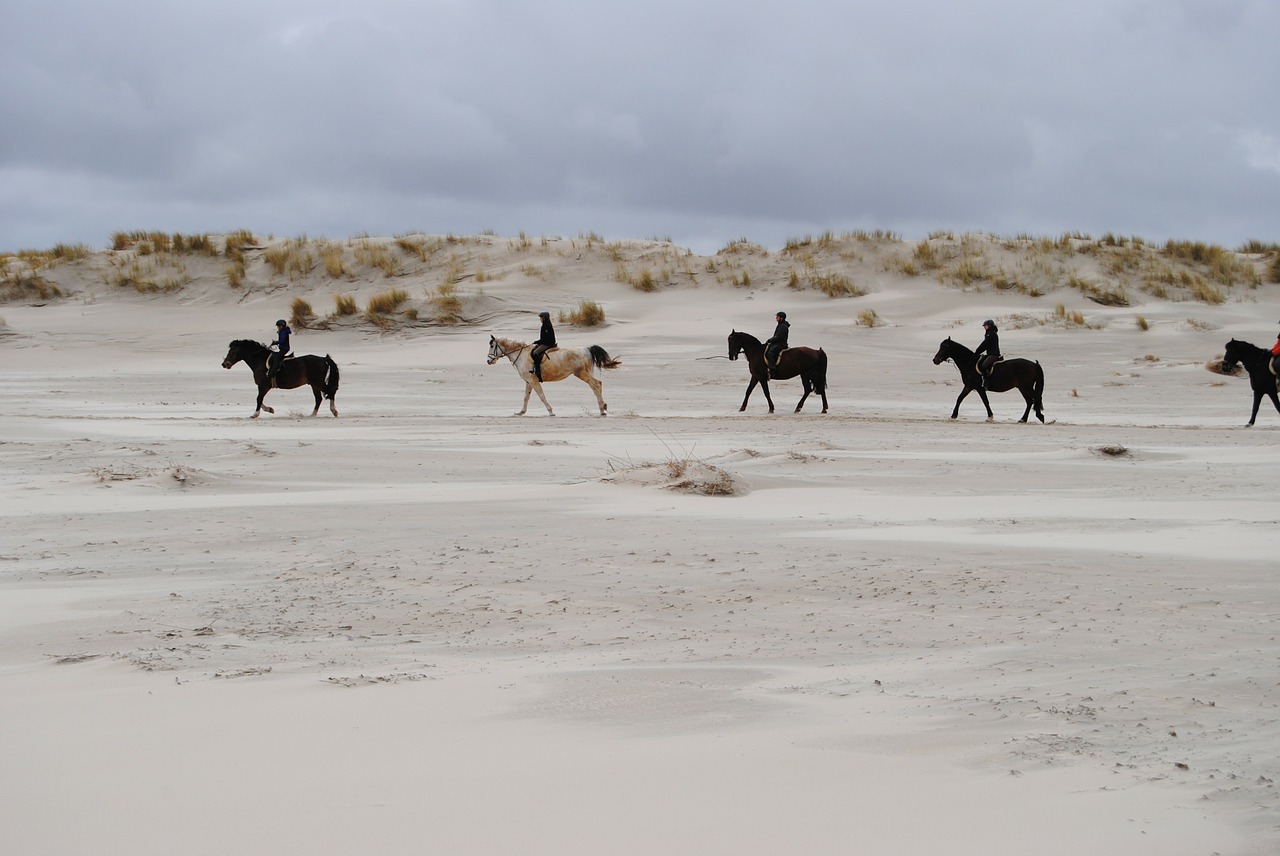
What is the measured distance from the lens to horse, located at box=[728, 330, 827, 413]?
21172mm

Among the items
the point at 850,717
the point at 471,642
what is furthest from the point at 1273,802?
the point at 471,642

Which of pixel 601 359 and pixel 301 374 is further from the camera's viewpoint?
pixel 601 359

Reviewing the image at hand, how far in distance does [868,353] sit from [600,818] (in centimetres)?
2719

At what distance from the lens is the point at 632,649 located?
521cm

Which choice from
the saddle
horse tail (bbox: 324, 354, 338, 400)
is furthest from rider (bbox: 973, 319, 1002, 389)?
horse tail (bbox: 324, 354, 338, 400)

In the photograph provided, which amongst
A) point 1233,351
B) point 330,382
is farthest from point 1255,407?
point 330,382

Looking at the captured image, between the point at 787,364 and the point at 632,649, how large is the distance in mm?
16504

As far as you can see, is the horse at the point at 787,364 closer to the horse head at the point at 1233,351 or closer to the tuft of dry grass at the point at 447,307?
the horse head at the point at 1233,351

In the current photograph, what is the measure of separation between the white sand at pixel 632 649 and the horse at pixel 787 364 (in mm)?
6613

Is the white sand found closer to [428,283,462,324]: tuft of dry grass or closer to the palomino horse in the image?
the palomino horse

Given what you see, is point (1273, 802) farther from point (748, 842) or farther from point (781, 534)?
point (781, 534)

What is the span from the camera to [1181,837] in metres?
3.08

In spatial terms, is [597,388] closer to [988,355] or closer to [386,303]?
[988,355]

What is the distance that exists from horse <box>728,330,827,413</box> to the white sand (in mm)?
6613
